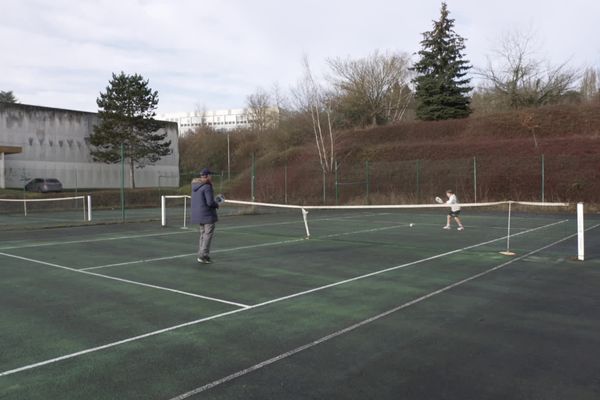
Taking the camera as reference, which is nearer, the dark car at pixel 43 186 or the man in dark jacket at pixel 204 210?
the man in dark jacket at pixel 204 210

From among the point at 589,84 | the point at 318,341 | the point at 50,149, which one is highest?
the point at 589,84

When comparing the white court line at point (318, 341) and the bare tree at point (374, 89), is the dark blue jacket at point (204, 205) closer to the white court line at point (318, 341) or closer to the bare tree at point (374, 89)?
the white court line at point (318, 341)

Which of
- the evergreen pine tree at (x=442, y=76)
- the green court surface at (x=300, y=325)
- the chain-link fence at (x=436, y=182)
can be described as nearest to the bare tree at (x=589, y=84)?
the evergreen pine tree at (x=442, y=76)

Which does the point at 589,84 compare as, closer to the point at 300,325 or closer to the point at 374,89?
the point at 374,89

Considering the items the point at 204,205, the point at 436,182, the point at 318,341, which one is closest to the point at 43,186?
the point at 436,182

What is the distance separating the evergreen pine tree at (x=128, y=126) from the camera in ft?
142

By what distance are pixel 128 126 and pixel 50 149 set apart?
6.53 m

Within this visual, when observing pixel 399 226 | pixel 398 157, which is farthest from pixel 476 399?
pixel 398 157

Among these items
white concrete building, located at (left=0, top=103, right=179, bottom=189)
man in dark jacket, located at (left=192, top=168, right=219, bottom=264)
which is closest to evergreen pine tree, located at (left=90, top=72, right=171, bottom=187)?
white concrete building, located at (left=0, top=103, right=179, bottom=189)

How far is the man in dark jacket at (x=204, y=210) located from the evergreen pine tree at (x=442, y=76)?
42621mm

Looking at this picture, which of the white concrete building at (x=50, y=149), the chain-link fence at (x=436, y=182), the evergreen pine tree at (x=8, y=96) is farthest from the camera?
the evergreen pine tree at (x=8, y=96)

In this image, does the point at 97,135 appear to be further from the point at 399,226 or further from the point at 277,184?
the point at 399,226

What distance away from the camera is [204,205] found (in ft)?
32.4

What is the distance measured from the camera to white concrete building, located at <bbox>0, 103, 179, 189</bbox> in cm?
3909
